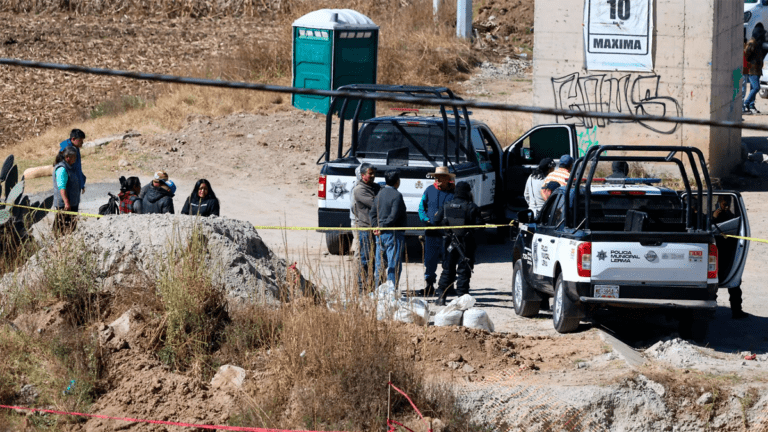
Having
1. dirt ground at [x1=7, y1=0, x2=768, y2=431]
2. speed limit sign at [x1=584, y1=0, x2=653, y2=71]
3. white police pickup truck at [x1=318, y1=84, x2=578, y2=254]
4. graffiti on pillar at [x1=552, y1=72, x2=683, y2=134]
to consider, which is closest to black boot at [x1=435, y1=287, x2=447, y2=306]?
dirt ground at [x1=7, y1=0, x2=768, y2=431]

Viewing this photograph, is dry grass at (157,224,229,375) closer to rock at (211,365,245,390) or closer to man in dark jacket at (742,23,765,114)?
rock at (211,365,245,390)

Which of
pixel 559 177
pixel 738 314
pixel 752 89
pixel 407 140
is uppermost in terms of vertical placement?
pixel 752 89

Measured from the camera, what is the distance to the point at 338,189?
511 inches

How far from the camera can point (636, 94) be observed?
699 inches

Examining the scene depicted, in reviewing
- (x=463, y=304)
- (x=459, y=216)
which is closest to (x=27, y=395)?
(x=463, y=304)

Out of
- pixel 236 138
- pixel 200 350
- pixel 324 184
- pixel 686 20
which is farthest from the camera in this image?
pixel 236 138

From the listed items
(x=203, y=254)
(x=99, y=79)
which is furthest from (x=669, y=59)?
(x=99, y=79)

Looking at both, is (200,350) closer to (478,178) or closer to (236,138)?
(478,178)

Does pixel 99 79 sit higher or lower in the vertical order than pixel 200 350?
higher

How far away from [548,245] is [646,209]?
3.36ft

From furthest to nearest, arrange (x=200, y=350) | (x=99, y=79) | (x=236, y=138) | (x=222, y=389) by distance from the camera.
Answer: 1. (x=99, y=79)
2. (x=236, y=138)
3. (x=200, y=350)
4. (x=222, y=389)

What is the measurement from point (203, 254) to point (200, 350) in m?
0.93

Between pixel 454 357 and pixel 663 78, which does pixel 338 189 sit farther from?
pixel 663 78

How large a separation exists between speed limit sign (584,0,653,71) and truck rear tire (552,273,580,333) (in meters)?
9.43
